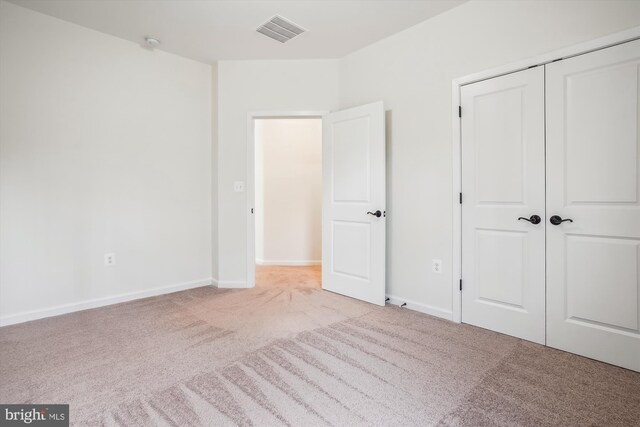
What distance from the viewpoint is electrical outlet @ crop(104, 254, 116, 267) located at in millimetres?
3191

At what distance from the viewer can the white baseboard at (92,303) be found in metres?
2.70

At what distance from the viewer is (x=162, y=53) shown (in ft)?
11.6

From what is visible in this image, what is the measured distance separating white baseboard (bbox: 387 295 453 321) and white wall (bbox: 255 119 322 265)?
2.30 meters

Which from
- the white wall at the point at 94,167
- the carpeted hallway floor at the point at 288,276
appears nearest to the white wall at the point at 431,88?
the carpeted hallway floor at the point at 288,276

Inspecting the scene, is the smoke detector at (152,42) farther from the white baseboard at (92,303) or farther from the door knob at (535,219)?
the door knob at (535,219)

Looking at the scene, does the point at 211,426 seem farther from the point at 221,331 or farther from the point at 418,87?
the point at 418,87

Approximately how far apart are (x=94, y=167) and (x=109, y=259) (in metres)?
0.93

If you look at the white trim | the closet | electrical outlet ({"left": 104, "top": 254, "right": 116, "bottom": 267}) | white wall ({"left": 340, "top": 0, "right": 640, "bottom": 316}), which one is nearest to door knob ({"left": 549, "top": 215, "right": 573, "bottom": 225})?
the closet

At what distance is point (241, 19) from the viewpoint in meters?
2.86

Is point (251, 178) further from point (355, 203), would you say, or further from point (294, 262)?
point (294, 262)

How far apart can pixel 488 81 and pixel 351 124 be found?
1326 millimetres

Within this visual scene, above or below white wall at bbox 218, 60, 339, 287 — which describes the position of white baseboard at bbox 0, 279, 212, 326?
below

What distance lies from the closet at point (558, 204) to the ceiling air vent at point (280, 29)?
166cm

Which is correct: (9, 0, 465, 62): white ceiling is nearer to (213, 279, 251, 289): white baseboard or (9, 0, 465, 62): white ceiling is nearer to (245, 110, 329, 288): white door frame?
(245, 110, 329, 288): white door frame
